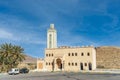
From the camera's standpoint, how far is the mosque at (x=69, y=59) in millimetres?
67000

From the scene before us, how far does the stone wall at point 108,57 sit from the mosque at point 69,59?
9805 mm

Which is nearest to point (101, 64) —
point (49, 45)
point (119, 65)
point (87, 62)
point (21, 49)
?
point (119, 65)

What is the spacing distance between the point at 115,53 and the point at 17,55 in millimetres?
37737

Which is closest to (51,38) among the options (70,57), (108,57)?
(70,57)

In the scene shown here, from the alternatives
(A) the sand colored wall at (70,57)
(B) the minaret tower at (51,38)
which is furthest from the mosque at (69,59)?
(B) the minaret tower at (51,38)

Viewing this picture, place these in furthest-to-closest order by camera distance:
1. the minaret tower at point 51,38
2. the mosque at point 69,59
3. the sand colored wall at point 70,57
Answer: the minaret tower at point 51,38 < the sand colored wall at point 70,57 < the mosque at point 69,59

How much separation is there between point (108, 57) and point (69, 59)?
20.1 meters

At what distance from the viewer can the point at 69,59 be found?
7006cm

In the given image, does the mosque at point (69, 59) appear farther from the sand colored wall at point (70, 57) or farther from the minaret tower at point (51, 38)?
the minaret tower at point (51, 38)

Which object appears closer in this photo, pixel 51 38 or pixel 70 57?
pixel 70 57

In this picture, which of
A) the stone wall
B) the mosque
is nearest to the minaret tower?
the mosque

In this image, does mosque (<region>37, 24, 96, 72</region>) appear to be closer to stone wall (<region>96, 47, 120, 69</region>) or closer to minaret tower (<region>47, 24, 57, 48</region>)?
minaret tower (<region>47, 24, 57, 48</region>)

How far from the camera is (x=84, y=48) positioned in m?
68.2

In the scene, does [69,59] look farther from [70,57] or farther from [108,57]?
[108,57]
